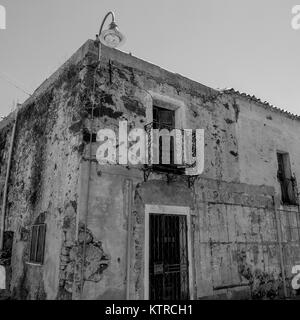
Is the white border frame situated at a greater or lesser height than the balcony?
lesser

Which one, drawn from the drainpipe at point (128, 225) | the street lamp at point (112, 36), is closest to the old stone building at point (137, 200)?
the drainpipe at point (128, 225)

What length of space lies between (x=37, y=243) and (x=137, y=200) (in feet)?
7.91

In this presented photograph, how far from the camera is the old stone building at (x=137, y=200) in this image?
5.93 m

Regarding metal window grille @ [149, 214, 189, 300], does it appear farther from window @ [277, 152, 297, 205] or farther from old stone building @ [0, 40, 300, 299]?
window @ [277, 152, 297, 205]

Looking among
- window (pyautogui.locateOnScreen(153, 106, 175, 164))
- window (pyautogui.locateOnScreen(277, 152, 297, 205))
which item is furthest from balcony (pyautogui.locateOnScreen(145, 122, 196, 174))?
window (pyautogui.locateOnScreen(277, 152, 297, 205))

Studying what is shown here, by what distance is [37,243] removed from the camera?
6836 millimetres

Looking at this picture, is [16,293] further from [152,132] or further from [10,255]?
[152,132]

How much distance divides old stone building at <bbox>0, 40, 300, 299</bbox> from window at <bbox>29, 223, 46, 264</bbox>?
0.05 m

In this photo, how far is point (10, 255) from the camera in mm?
8078

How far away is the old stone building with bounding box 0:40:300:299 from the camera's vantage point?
5.93m

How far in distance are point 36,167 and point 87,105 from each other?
2429 mm

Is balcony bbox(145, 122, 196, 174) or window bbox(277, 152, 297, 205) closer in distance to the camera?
balcony bbox(145, 122, 196, 174)

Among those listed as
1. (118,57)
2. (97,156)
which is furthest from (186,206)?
(118,57)

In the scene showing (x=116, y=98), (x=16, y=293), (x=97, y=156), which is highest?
(x=116, y=98)
